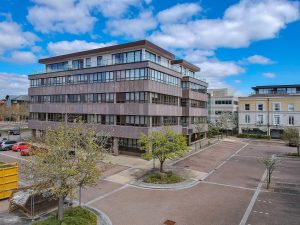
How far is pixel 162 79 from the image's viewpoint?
38406 millimetres

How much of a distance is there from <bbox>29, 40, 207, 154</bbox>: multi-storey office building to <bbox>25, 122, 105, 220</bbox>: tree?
19892 mm

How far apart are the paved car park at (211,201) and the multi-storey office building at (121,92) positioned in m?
10.4

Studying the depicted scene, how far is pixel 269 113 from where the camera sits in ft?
200

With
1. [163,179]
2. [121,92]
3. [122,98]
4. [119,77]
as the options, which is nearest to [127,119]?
[122,98]

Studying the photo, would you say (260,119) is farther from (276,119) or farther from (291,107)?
(291,107)

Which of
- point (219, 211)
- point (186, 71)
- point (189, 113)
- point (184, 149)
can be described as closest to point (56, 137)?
point (219, 211)

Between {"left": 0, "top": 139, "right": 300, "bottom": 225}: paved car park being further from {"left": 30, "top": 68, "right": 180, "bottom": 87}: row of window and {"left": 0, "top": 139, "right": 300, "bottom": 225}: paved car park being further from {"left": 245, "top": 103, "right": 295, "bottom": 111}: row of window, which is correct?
{"left": 245, "top": 103, "right": 295, "bottom": 111}: row of window

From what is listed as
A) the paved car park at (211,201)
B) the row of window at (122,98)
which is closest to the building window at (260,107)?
the row of window at (122,98)

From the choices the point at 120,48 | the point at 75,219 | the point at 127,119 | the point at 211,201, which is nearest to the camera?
the point at 75,219

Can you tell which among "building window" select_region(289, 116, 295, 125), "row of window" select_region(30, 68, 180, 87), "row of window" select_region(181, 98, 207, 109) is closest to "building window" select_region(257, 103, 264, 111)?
"building window" select_region(289, 116, 295, 125)

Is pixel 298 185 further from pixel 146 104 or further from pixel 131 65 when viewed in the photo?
pixel 131 65

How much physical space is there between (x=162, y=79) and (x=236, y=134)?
38.1m

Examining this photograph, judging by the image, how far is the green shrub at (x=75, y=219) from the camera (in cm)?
1341

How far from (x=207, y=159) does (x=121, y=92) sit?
16648mm
